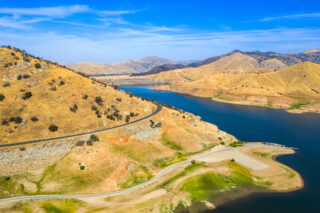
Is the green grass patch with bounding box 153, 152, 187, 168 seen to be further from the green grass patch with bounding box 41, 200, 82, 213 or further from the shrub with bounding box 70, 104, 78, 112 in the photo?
the shrub with bounding box 70, 104, 78, 112

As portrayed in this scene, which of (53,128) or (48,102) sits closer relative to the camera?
(53,128)

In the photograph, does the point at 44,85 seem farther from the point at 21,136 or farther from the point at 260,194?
the point at 260,194

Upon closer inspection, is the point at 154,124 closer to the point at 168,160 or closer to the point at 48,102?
the point at 168,160

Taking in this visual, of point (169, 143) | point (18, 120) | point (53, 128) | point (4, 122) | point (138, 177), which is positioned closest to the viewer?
point (138, 177)

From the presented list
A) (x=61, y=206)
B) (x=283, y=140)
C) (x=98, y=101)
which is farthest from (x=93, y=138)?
(x=283, y=140)

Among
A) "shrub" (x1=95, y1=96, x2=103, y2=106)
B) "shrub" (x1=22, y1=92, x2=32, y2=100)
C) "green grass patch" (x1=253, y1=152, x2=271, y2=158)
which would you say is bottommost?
"green grass patch" (x1=253, y1=152, x2=271, y2=158)

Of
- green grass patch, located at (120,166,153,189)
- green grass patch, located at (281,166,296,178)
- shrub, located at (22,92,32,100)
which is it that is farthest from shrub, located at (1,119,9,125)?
green grass patch, located at (281,166,296,178)

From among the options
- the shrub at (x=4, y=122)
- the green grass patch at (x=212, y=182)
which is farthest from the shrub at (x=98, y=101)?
the green grass patch at (x=212, y=182)
